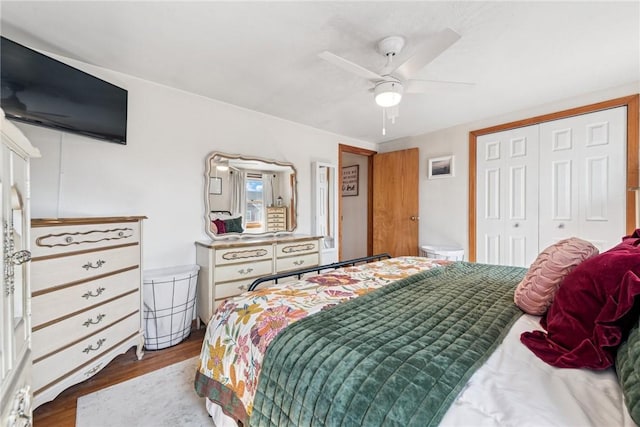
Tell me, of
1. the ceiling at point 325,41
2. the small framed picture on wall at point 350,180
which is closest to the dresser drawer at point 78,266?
the ceiling at point 325,41

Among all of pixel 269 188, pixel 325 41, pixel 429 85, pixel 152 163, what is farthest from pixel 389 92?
pixel 152 163

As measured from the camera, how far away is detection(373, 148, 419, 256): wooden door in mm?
4039

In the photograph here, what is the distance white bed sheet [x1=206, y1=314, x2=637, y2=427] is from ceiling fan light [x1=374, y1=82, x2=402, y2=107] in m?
1.60

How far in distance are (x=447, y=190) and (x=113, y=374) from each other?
3.99 meters

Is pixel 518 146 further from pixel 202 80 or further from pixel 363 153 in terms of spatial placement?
pixel 202 80

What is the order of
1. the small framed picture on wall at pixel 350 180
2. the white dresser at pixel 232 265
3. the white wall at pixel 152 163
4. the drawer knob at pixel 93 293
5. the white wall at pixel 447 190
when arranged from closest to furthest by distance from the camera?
the drawer knob at pixel 93 293, the white wall at pixel 152 163, the white dresser at pixel 232 265, the white wall at pixel 447 190, the small framed picture on wall at pixel 350 180

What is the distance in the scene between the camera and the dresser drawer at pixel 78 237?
138 cm

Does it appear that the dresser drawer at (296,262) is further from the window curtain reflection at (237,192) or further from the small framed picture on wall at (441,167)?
the small framed picture on wall at (441,167)

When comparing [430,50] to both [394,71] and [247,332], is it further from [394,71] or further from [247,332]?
[247,332]

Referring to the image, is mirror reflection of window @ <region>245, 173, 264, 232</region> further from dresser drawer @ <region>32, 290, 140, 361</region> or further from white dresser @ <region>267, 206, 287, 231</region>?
dresser drawer @ <region>32, 290, 140, 361</region>

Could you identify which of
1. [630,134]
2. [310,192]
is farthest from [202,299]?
[630,134]

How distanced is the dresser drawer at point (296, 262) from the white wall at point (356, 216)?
183 cm

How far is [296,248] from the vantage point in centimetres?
313

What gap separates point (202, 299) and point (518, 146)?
12.6 feet
